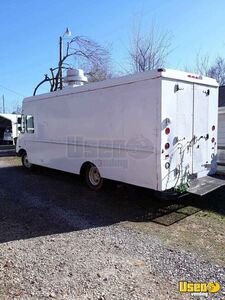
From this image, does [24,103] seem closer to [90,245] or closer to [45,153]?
[45,153]

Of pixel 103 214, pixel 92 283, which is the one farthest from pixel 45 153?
pixel 92 283

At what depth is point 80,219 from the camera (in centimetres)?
597

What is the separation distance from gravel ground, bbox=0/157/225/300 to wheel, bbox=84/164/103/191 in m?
0.56

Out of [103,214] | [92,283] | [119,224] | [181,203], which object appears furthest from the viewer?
[181,203]

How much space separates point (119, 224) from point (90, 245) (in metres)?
1.07

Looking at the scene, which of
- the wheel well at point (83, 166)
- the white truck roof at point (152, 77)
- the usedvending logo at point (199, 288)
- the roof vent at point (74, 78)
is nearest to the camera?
the usedvending logo at point (199, 288)

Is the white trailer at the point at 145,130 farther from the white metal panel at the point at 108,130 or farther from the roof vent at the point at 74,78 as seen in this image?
the roof vent at the point at 74,78

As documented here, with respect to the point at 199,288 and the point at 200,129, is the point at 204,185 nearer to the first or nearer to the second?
the point at 200,129

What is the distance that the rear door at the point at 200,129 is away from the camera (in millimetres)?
6551

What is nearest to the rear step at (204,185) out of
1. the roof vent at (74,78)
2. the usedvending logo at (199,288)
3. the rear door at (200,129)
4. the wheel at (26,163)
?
the rear door at (200,129)

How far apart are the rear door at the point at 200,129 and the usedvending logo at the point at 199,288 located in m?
3.31

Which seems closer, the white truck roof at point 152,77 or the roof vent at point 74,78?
the white truck roof at point 152,77

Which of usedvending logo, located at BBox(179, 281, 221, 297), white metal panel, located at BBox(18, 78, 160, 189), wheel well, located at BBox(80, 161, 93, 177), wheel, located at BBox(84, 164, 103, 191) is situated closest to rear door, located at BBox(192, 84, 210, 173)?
white metal panel, located at BBox(18, 78, 160, 189)

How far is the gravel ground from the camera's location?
11.6 feet
